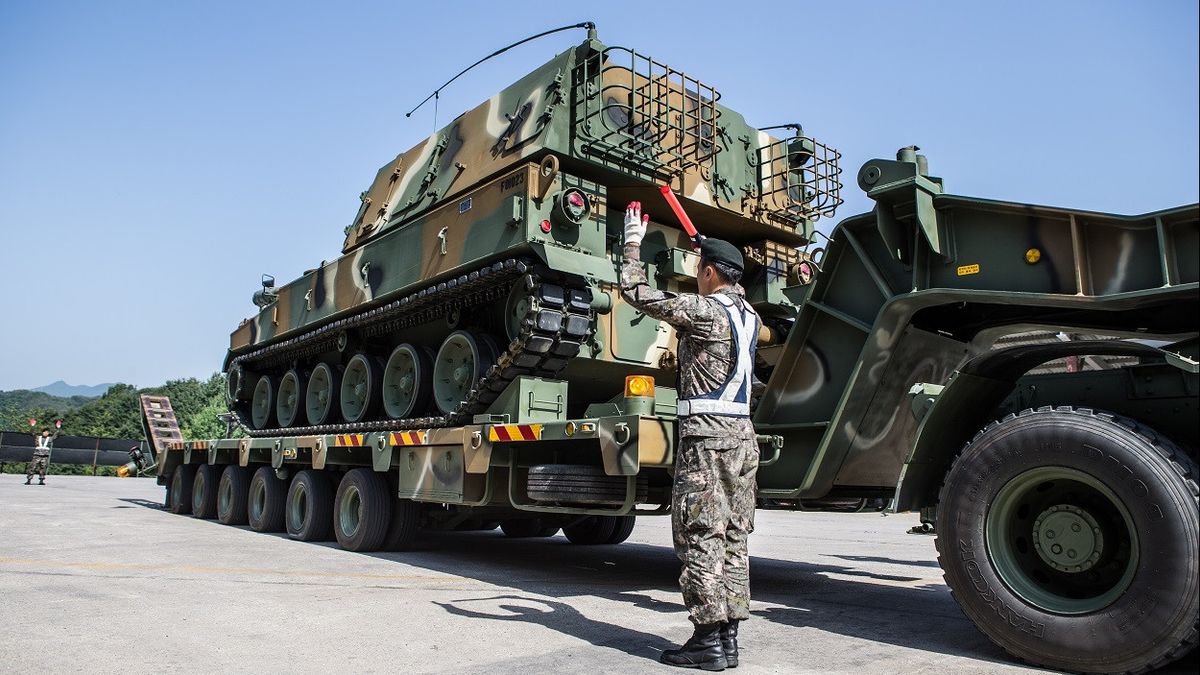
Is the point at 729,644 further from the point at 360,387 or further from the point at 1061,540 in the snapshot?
the point at 360,387

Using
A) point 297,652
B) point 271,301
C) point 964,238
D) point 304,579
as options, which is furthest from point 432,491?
point 271,301

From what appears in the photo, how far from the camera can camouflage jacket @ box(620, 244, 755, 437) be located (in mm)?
4410

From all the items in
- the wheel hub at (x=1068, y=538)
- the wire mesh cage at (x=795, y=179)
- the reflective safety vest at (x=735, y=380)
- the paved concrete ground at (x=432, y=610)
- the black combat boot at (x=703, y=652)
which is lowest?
the paved concrete ground at (x=432, y=610)

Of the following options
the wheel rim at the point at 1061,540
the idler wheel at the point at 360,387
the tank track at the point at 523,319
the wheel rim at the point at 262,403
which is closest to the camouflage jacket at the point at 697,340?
the wheel rim at the point at 1061,540

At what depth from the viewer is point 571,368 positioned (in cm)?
798

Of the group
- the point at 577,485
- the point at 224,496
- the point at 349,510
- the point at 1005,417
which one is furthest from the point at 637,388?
the point at 224,496

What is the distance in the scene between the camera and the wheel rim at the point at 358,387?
10.2m

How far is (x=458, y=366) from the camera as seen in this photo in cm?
886

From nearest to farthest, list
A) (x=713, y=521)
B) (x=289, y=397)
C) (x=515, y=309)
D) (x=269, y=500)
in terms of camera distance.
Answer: (x=713, y=521)
(x=515, y=309)
(x=269, y=500)
(x=289, y=397)

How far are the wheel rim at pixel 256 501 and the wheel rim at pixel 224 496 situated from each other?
2.78 feet

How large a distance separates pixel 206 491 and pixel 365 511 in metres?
5.55

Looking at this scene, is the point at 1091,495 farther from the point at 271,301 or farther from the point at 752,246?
the point at 271,301

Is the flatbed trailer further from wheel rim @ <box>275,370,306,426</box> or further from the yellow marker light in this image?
wheel rim @ <box>275,370,306,426</box>

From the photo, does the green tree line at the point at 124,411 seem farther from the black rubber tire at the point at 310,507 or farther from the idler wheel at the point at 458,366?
the idler wheel at the point at 458,366
